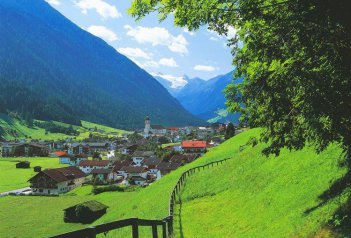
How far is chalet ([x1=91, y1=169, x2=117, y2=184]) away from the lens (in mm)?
113975

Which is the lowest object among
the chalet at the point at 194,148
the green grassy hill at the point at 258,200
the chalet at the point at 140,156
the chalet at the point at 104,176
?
the chalet at the point at 104,176

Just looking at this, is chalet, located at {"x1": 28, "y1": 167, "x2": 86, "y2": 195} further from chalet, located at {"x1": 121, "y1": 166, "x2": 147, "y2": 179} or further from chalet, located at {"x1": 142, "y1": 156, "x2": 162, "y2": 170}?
chalet, located at {"x1": 142, "y1": 156, "x2": 162, "y2": 170}

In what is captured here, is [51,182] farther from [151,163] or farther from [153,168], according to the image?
[151,163]

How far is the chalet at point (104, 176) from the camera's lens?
11397 centimetres

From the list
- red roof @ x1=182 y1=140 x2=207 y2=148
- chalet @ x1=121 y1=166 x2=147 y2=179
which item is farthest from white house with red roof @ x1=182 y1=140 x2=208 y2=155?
chalet @ x1=121 y1=166 x2=147 y2=179

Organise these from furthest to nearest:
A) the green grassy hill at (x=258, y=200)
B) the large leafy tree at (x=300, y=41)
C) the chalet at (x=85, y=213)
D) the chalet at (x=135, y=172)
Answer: the chalet at (x=135, y=172)
the chalet at (x=85, y=213)
the green grassy hill at (x=258, y=200)
the large leafy tree at (x=300, y=41)

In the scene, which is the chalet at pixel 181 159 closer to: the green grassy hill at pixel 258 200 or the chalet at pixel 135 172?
the chalet at pixel 135 172

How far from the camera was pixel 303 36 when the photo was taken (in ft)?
40.2

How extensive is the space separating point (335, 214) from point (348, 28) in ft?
25.6

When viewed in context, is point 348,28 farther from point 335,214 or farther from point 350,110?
point 335,214

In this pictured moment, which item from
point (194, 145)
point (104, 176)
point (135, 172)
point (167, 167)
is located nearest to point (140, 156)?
point (194, 145)

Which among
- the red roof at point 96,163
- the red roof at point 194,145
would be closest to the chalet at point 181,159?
the red roof at point 194,145

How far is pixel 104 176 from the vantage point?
121500 millimetres

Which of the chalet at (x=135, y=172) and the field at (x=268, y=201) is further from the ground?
the field at (x=268, y=201)
